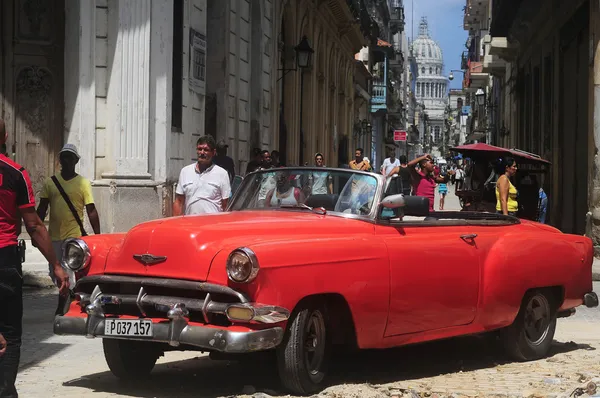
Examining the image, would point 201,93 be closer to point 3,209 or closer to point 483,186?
point 483,186

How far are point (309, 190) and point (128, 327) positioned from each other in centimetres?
180

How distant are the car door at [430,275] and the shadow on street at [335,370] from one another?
395 mm

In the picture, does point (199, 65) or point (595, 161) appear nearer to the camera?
point (595, 161)

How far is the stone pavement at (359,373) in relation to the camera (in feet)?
21.5

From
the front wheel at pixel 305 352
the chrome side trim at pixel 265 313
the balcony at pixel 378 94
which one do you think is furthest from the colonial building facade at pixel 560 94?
the balcony at pixel 378 94

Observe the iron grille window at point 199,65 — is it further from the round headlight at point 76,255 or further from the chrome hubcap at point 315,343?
the chrome hubcap at point 315,343

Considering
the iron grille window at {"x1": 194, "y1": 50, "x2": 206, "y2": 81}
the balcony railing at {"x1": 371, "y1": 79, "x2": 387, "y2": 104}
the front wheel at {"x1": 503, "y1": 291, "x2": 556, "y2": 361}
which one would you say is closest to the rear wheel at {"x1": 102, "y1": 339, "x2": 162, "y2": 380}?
the front wheel at {"x1": 503, "y1": 291, "x2": 556, "y2": 361}

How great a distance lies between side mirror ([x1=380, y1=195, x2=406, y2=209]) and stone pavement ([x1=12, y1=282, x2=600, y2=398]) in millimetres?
1103

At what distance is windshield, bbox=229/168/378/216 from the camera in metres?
7.19

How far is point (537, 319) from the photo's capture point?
829 cm

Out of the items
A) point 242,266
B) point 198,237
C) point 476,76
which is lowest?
point 242,266

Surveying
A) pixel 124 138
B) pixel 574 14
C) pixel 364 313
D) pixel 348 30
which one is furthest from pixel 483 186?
pixel 348 30

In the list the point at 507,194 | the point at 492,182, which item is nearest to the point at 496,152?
the point at 492,182

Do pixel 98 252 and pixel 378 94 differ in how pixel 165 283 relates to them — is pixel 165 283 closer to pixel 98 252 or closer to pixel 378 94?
pixel 98 252
